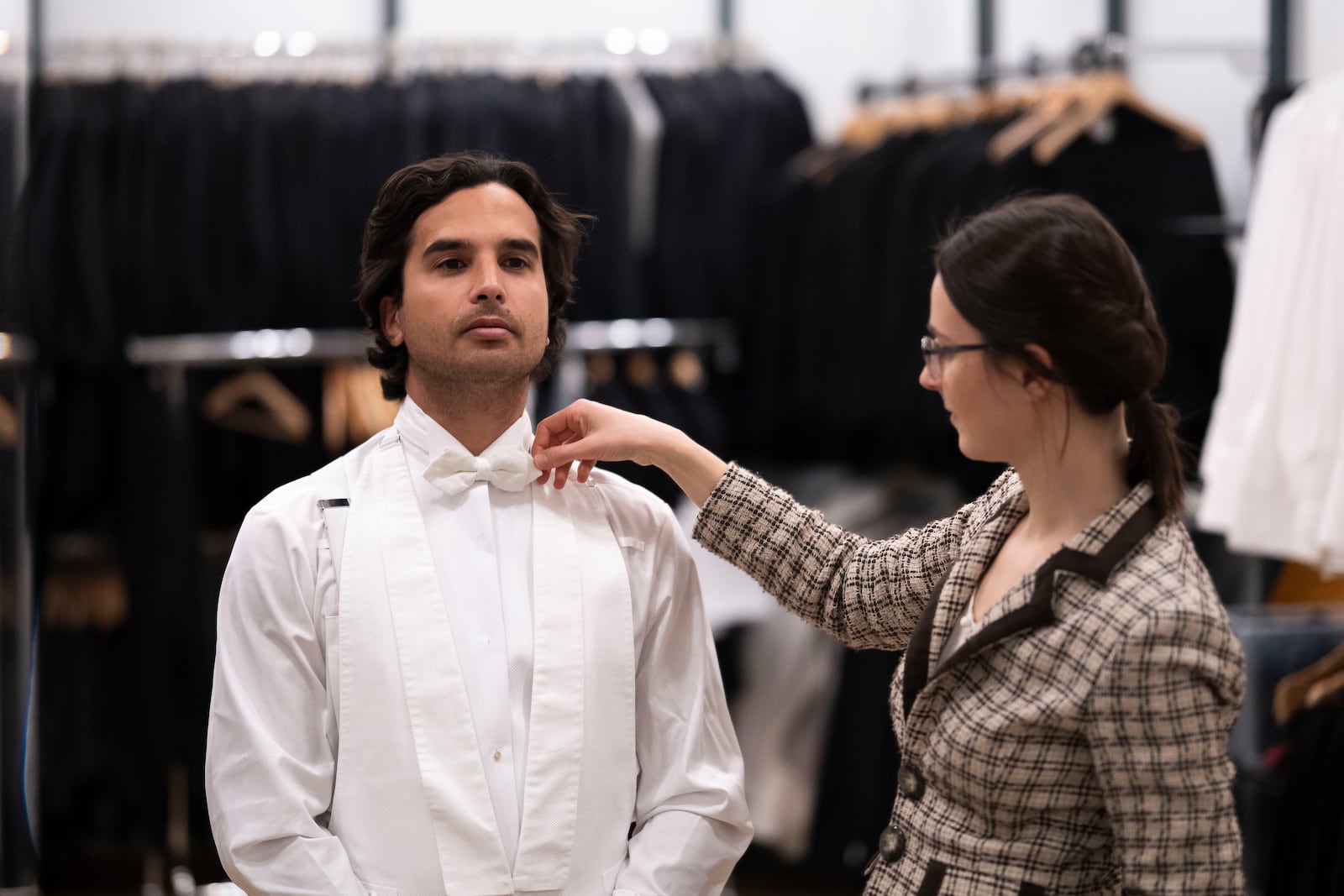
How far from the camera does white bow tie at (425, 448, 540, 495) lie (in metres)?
2.08

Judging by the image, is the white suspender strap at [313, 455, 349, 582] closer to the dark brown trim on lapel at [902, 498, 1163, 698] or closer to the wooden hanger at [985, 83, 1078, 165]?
the dark brown trim on lapel at [902, 498, 1163, 698]

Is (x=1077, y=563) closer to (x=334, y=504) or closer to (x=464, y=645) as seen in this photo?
(x=464, y=645)

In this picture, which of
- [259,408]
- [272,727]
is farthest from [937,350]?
[259,408]

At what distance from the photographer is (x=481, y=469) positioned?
2.10 m

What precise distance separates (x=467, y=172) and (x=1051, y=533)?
90 centimetres

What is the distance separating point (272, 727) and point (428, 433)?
17.4 inches

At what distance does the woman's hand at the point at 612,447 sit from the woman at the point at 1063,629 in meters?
0.42

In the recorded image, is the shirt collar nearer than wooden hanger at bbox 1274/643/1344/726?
Yes

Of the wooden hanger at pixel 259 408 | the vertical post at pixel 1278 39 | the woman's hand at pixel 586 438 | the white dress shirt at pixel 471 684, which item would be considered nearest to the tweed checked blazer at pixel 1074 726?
the white dress shirt at pixel 471 684

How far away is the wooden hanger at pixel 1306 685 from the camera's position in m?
3.18

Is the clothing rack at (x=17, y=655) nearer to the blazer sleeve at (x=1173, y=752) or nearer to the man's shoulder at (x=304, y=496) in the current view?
the man's shoulder at (x=304, y=496)

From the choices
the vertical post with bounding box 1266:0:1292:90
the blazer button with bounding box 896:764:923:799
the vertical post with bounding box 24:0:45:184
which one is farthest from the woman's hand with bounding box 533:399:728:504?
the vertical post with bounding box 1266:0:1292:90

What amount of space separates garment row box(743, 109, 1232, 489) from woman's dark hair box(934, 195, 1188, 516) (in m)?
1.63

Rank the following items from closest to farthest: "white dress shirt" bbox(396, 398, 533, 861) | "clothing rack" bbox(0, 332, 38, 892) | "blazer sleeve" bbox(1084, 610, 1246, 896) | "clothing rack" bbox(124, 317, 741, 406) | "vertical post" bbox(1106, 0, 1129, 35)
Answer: "blazer sleeve" bbox(1084, 610, 1246, 896), "white dress shirt" bbox(396, 398, 533, 861), "clothing rack" bbox(0, 332, 38, 892), "clothing rack" bbox(124, 317, 741, 406), "vertical post" bbox(1106, 0, 1129, 35)
